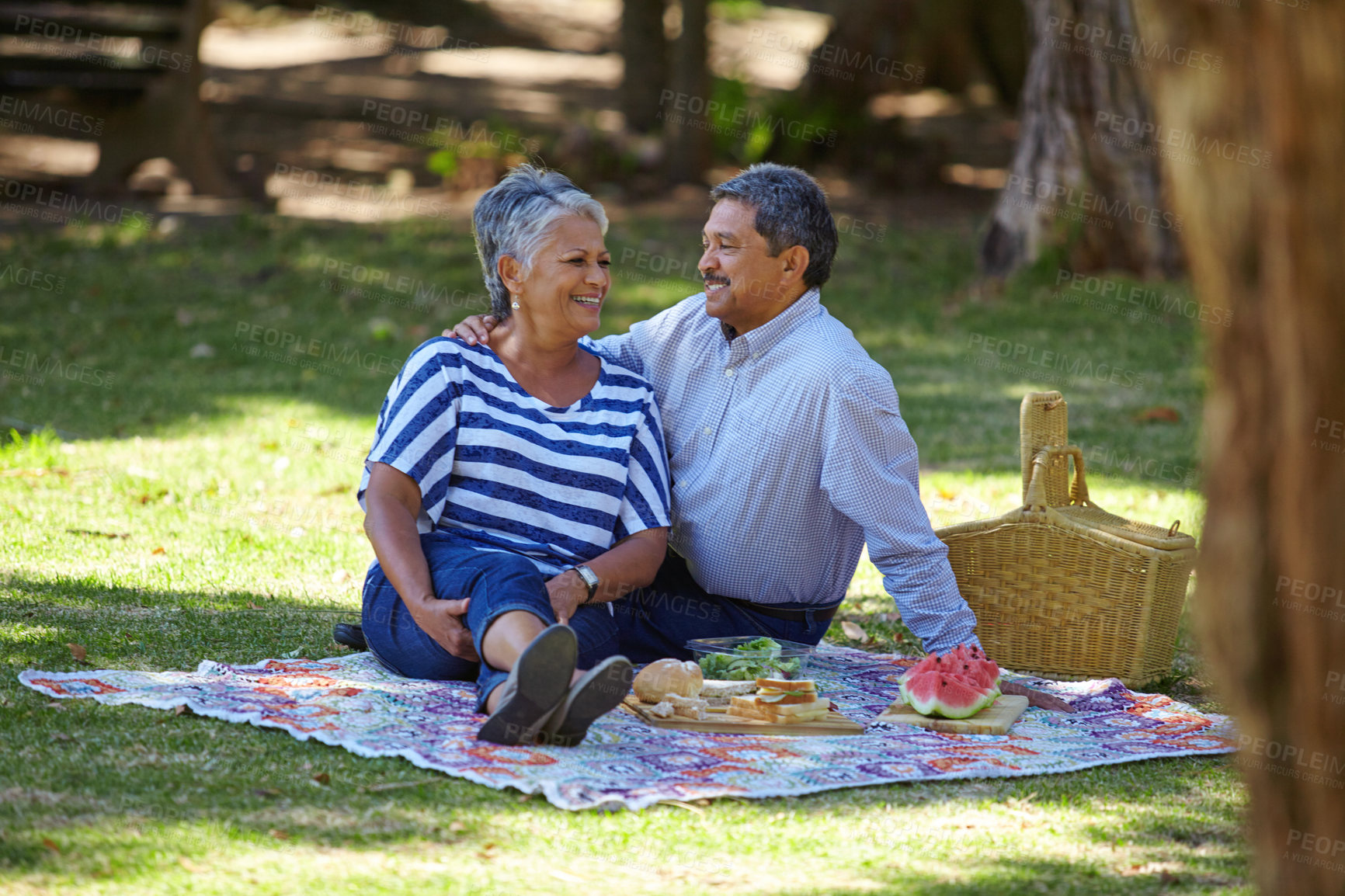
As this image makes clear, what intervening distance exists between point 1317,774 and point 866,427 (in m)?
2.43

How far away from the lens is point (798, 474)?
4.54 metres

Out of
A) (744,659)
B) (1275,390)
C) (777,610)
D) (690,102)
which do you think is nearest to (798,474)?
(777,610)

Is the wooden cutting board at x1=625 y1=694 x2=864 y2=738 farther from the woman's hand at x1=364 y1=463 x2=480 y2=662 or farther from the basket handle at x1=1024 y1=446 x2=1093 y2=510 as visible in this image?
the basket handle at x1=1024 y1=446 x2=1093 y2=510

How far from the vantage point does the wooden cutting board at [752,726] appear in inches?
160

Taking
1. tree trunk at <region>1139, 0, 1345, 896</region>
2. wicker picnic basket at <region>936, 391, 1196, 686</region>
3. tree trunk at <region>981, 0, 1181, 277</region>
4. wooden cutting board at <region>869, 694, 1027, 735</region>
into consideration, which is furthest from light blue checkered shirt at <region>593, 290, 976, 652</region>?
tree trunk at <region>981, 0, 1181, 277</region>

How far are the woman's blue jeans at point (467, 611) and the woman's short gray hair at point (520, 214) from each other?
0.87m

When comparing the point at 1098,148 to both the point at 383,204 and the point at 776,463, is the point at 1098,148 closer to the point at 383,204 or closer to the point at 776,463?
the point at 383,204

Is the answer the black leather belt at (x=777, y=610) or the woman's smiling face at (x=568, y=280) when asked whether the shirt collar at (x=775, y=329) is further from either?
the black leather belt at (x=777, y=610)

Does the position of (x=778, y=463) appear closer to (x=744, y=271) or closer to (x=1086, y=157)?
(x=744, y=271)

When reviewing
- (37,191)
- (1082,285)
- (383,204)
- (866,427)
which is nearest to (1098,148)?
(1082,285)

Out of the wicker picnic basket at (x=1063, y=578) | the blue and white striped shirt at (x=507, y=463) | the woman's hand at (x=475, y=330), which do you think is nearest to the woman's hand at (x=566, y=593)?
the blue and white striped shirt at (x=507, y=463)

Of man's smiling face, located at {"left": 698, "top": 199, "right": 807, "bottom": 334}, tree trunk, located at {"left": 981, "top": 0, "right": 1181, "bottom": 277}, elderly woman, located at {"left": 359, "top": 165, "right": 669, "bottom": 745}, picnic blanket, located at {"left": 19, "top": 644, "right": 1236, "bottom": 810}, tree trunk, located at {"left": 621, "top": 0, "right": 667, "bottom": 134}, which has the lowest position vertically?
picnic blanket, located at {"left": 19, "top": 644, "right": 1236, "bottom": 810}

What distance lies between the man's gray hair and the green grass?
62.0 inches

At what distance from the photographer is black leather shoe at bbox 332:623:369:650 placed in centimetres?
468
